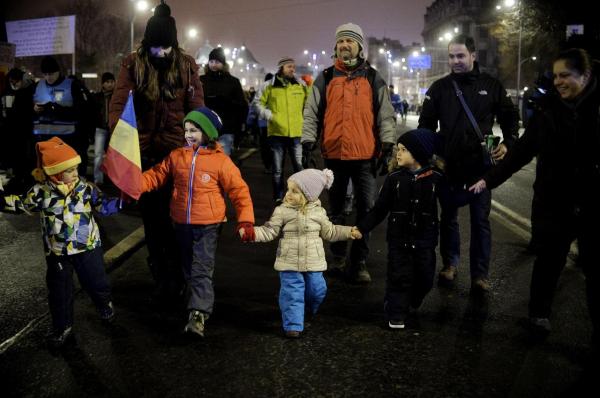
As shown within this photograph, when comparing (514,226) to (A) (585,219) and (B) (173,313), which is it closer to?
(A) (585,219)

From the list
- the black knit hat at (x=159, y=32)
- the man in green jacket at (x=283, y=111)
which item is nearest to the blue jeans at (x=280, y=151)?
the man in green jacket at (x=283, y=111)

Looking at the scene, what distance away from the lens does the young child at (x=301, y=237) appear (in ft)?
14.7

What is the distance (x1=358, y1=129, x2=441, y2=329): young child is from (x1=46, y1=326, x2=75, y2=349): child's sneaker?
7.03 ft

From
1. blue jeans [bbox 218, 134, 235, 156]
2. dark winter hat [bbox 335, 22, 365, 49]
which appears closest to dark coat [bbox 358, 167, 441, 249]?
dark winter hat [bbox 335, 22, 365, 49]

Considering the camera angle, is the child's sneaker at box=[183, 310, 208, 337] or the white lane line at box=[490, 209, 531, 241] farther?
the white lane line at box=[490, 209, 531, 241]

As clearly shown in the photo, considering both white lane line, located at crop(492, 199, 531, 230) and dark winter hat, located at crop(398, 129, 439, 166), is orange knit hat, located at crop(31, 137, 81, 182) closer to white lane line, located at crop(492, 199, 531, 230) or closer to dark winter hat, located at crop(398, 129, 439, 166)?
dark winter hat, located at crop(398, 129, 439, 166)

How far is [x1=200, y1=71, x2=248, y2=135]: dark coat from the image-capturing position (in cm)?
997

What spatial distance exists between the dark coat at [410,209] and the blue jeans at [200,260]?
1108 mm

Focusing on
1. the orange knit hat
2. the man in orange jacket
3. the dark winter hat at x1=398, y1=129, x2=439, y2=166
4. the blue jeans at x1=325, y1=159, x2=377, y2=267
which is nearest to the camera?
the orange knit hat

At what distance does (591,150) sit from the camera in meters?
4.08

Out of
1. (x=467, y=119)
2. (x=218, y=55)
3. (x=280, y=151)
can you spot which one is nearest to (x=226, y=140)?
(x=280, y=151)

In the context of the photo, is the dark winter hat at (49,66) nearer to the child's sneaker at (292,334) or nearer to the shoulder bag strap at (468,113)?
the shoulder bag strap at (468,113)

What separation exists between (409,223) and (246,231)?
3.93 ft

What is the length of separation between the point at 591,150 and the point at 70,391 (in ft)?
11.3
